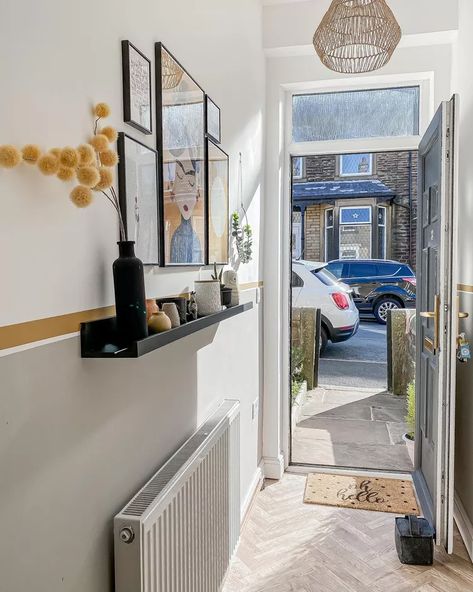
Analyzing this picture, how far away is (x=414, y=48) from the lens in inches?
121

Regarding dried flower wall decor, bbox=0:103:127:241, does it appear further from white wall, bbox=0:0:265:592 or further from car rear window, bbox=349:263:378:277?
car rear window, bbox=349:263:378:277

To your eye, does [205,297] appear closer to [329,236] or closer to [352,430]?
[352,430]

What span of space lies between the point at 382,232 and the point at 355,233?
0.23 m

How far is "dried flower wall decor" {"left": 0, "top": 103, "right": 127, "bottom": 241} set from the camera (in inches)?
34.9

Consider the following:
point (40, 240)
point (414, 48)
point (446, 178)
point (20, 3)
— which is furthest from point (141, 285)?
point (414, 48)

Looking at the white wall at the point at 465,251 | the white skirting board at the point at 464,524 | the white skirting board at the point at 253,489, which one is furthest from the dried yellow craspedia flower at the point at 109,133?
the white skirting board at the point at 464,524

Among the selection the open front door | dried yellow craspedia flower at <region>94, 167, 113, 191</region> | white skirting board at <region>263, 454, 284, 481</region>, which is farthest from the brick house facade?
dried yellow craspedia flower at <region>94, 167, 113, 191</region>

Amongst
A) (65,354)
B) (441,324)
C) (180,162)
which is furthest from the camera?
(441,324)

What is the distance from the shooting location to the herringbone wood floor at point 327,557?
7.33ft

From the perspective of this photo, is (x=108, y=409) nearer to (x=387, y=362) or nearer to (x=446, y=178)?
(x=446, y=178)

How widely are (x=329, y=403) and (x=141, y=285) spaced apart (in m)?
3.42

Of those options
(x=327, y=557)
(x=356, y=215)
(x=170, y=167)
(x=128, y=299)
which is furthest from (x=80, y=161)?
(x=356, y=215)

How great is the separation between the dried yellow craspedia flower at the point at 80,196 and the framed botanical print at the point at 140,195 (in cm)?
29

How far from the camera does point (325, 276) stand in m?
4.32
